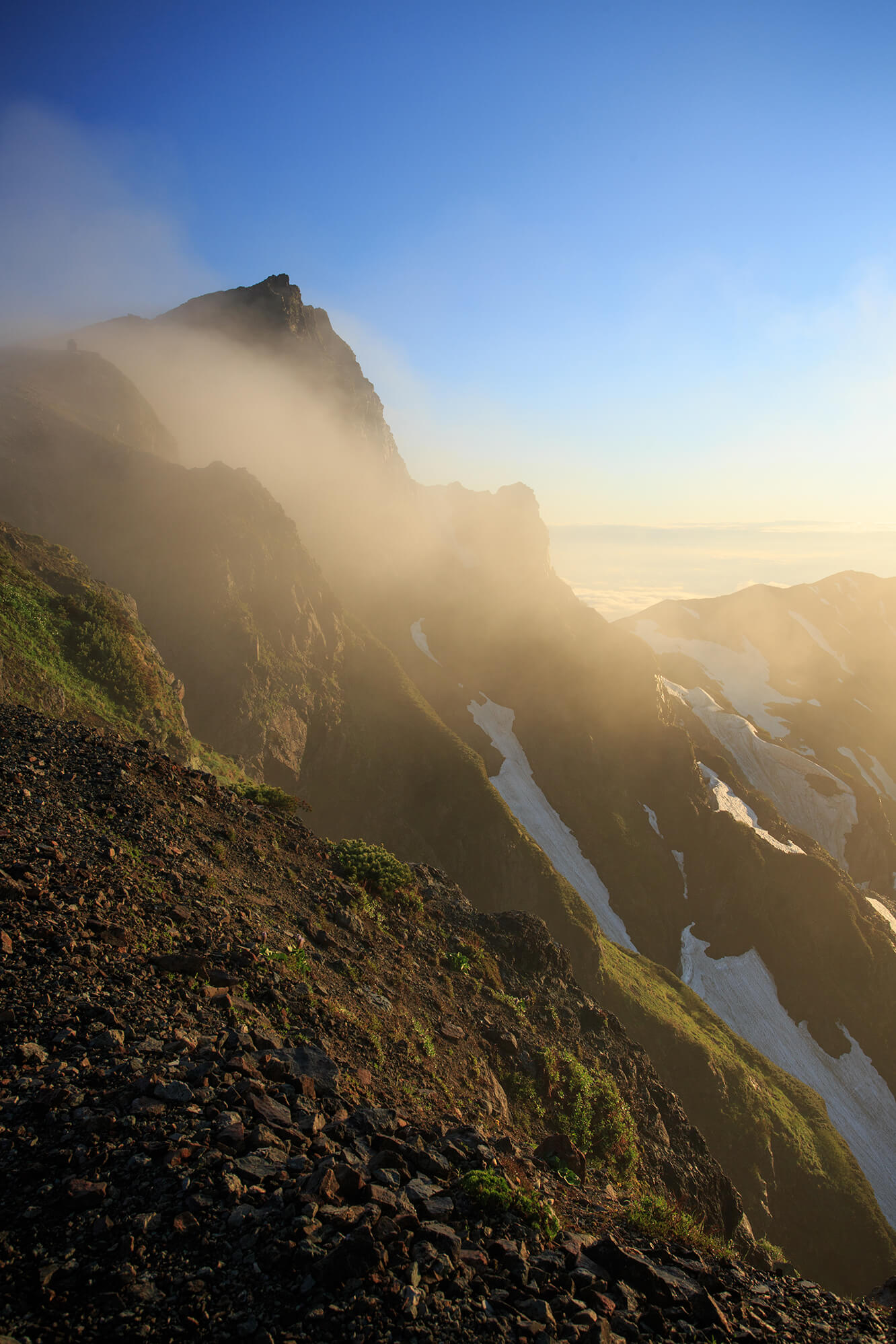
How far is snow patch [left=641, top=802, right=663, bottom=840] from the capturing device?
71750 millimetres

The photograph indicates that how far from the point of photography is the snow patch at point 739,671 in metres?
143

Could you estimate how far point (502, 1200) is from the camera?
6.62 meters

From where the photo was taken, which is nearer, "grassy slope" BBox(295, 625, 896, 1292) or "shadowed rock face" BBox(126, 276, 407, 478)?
"grassy slope" BBox(295, 625, 896, 1292)

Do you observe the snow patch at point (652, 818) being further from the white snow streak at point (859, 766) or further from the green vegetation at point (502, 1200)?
the white snow streak at point (859, 766)

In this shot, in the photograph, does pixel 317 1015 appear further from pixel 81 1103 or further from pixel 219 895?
pixel 81 1103

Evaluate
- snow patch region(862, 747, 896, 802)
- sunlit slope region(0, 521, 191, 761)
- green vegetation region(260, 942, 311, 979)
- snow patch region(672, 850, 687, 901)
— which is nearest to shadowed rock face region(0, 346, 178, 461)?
sunlit slope region(0, 521, 191, 761)

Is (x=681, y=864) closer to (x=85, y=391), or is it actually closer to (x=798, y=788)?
(x=798, y=788)

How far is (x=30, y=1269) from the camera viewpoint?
14.0ft

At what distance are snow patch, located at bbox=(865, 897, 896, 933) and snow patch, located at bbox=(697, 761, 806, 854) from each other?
10.5m

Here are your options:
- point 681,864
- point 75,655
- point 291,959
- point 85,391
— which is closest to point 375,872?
point 291,959

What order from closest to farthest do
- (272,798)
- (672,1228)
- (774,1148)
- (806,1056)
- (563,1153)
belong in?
1. (672,1228)
2. (563,1153)
3. (272,798)
4. (774,1148)
5. (806,1056)

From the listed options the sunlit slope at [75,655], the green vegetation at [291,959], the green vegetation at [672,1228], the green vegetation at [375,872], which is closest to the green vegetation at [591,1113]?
the green vegetation at [672,1228]

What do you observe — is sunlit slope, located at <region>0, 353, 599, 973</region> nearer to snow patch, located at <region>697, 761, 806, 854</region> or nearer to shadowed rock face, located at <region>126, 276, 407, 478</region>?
snow patch, located at <region>697, 761, 806, 854</region>

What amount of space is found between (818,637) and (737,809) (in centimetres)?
12150
